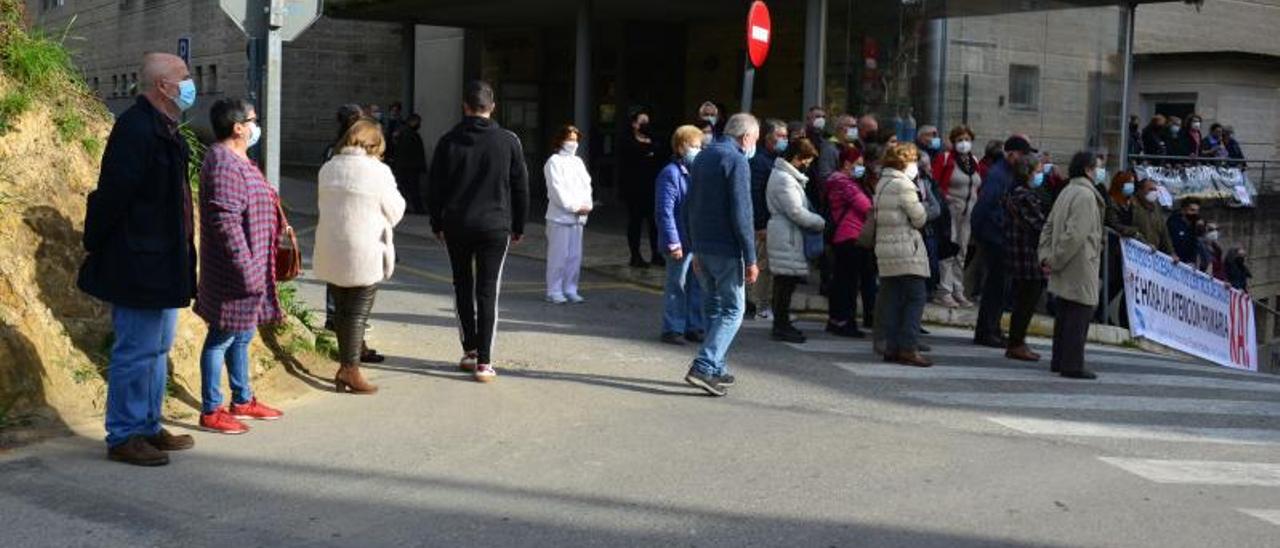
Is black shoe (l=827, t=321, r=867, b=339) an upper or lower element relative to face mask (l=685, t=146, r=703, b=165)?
lower

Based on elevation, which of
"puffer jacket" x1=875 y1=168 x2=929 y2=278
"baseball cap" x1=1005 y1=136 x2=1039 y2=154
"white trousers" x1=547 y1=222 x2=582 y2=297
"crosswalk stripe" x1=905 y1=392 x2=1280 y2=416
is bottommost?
"crosswalk stripe" x1=905 y1=392 x2=1280 y2=416

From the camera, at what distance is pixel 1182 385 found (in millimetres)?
10352

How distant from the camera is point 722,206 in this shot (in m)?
8.61

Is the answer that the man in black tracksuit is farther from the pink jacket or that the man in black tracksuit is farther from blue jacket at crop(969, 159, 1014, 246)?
blue jacket at crop(969, 159, 1014, 246)

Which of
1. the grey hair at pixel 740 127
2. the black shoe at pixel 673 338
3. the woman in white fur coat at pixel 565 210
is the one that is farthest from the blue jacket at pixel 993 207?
the woman in white fur coat at pixel 565 210

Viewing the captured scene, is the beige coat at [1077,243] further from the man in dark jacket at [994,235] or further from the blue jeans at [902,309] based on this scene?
the blue jeans at [902,309]

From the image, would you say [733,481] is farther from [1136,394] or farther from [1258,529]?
[1136,394]

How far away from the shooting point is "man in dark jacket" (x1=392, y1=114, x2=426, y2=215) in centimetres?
2081

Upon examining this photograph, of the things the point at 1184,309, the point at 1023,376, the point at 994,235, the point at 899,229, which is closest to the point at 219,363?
the point at 899,229

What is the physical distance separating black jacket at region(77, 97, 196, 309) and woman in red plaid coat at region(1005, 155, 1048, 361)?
6.84m

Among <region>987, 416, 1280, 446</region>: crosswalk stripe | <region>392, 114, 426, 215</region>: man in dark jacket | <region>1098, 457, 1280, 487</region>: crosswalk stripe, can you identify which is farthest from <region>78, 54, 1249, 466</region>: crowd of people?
<region>392, 114, 426, 215</region>: man in dark jacket

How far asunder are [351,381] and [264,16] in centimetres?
256

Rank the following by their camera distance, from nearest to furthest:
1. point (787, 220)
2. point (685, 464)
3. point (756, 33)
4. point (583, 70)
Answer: point (685, 464) < point (787, 220) < point (756, 33) < point (583, 70)

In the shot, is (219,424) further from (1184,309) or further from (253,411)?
(1184,309)
